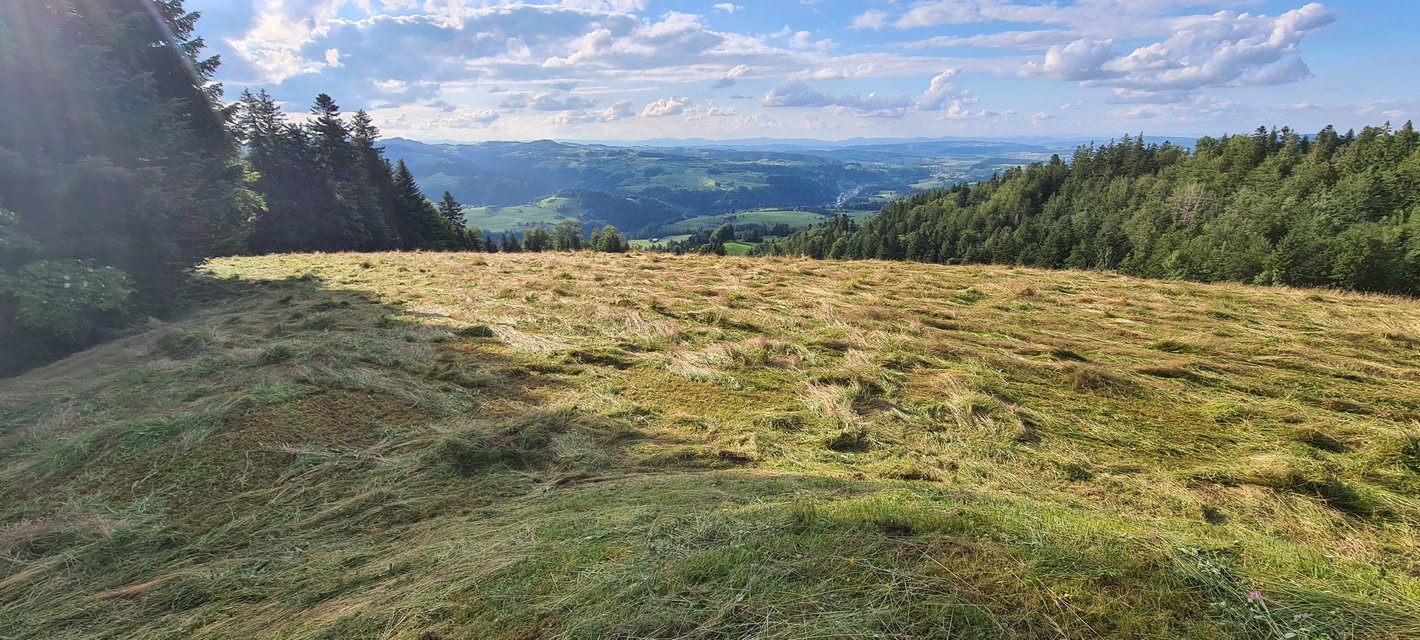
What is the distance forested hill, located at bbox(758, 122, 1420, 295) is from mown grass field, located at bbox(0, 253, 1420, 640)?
3211 cm

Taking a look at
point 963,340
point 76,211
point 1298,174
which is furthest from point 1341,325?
point 1298,174

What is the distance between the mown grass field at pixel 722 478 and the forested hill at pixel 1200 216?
105ft

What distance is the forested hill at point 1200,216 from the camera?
30.5m

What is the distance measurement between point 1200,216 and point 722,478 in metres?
82.8

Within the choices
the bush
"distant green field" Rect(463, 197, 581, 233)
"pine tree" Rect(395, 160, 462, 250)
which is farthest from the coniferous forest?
"distant green field" Rect(463, 197, 581, 233)

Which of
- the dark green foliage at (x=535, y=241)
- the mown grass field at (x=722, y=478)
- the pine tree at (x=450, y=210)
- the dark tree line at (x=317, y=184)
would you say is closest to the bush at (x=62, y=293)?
the mown grass field at (x=722, y=478)

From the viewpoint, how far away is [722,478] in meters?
4.85

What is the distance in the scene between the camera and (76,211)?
418 inches

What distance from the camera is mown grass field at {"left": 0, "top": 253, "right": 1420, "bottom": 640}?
8.63ft

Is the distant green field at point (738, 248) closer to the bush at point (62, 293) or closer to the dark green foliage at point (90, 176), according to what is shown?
the dark green foliage at point (90, 176)

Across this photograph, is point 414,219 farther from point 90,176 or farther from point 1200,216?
point 1200,216

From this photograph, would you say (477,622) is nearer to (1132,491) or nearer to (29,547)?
(29,547)

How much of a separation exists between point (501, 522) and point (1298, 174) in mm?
87098

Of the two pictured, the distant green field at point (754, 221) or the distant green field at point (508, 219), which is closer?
the distant green field at point (508, 219)
